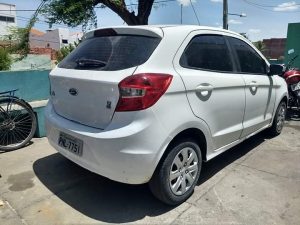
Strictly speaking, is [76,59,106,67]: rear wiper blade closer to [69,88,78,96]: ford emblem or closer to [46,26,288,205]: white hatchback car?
[46,26,288,205]: white hatchback car

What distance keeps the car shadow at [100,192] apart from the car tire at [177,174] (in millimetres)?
182

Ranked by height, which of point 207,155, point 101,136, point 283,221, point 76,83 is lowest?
point 283,221

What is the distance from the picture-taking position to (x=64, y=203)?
10.5 ft

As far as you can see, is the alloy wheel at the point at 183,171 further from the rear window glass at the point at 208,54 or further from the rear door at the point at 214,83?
the rear window glass at the point at 208,54

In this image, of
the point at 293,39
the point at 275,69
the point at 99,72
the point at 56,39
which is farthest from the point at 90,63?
the point at 56,39

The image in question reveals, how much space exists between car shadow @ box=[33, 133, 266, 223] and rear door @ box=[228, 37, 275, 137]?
Result: 2.24 feet

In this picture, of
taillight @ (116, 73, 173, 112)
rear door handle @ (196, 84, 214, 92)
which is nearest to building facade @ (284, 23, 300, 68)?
rear door handle @ (196, 84, 214, 92)

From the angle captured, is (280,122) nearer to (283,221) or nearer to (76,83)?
(283,221)

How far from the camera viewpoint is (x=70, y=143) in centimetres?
310

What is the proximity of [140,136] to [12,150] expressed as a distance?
2.90m

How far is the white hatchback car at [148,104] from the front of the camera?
2.69 metres

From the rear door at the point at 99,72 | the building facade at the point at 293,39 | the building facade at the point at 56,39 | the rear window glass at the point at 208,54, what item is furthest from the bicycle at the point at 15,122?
the building facade at the point at 56,39

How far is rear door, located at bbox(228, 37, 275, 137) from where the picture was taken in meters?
4.04

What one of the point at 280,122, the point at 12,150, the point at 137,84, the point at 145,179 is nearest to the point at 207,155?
the point at 145,179
